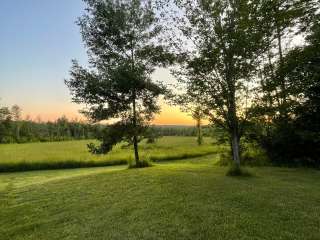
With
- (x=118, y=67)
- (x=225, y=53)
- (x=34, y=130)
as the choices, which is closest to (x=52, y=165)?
(x=118, y=67)

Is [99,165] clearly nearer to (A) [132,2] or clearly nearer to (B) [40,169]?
(B) [40,169]

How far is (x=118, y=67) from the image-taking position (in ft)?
58.3

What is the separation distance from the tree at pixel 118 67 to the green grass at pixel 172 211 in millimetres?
6645

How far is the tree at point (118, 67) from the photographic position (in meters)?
18.0

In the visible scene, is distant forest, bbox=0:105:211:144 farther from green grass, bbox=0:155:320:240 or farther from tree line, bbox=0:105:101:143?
green grass, bbox=0:155:320:240

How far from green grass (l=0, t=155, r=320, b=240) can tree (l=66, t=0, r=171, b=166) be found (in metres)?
6.64

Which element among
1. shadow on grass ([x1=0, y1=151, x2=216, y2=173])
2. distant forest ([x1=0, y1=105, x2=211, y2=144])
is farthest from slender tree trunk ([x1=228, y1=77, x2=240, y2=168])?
distant forest ([x1=0, y1=105, x2=211, y2=144])

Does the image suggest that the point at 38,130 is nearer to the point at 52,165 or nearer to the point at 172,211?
the point at 52,165

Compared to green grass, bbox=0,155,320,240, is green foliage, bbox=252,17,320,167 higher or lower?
higher

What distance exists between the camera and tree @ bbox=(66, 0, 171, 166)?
1798 centimetres

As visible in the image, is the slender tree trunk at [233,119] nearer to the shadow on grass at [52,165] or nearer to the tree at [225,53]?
the tree at [225,53]

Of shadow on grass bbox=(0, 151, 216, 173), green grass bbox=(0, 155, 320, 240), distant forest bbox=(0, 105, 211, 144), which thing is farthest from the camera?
distant forest bbox=(0, 105, 211, 144)

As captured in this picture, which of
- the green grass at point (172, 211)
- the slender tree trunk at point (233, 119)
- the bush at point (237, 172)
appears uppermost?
the slender tree trunk at point (233, 119)

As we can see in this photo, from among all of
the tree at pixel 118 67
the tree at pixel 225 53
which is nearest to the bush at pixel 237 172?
the tree at pixel 225 53
